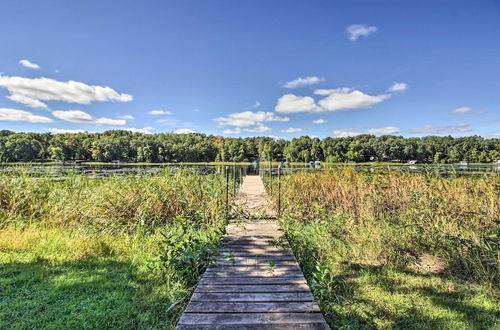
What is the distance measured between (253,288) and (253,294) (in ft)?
0.36

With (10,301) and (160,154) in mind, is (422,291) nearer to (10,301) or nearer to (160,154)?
(10,301)

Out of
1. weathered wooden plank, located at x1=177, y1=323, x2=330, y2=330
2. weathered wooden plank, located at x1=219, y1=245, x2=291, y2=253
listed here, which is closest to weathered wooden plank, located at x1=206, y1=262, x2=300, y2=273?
weathered wooden plank, located at x1=219, y1=245, x2=291, y2=253

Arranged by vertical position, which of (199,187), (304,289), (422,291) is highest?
(199,187)

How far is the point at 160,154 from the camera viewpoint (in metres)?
45.8

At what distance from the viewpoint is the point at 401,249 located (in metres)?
3.92

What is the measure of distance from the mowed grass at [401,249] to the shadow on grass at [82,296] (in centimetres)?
202

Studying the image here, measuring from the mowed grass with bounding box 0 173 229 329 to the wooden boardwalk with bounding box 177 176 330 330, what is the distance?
37 centimetres

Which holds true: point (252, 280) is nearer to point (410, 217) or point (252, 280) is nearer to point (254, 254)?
point (254, 254)

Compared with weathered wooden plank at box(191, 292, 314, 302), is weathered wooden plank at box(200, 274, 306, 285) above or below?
below

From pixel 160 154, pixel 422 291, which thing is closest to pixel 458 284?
pixel 422 291

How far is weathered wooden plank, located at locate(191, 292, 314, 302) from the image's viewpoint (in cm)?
226

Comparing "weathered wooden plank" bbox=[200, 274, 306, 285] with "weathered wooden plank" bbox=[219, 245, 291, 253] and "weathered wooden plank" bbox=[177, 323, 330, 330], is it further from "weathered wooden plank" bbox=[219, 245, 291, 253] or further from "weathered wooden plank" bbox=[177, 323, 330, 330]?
"weathered wooden plank" bbox=[219, 245, 291, 253]

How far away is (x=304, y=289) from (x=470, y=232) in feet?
11.4

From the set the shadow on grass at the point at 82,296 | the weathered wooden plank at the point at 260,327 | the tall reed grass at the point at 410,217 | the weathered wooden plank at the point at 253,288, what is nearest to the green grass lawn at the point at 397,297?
the weathered wooden plank at the point at 253,288
